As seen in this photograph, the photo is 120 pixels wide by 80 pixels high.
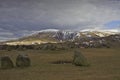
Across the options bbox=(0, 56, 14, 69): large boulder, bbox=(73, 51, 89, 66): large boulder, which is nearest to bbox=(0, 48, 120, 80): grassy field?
bbox=(73, 51, 89, 66): large boulder

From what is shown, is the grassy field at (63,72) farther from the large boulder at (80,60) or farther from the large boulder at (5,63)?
the large boulder at (5,63)

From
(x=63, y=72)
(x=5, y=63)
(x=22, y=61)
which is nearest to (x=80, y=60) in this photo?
(x=63, y=72)

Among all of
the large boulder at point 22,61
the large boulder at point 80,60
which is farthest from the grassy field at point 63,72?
the large boulder at point 22,61

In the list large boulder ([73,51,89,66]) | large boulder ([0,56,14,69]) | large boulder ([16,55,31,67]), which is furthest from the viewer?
large boulder ([73,51,89,66])

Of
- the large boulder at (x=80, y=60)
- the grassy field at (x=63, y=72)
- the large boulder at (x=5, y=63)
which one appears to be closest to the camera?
the grassy field at (x=63, y=72)

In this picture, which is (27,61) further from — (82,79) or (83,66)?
(82,79)

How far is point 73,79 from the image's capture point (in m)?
32.5

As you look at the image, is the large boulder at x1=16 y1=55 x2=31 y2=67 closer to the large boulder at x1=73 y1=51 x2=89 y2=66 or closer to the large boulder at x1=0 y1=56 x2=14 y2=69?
the large boulder at x1=0 y1=56 x2=14 y2=69

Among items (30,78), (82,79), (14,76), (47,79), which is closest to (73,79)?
(82,79)

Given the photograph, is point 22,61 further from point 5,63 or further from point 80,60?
point 80,60

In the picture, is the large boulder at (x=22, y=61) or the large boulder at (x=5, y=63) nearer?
the large boulder at (x=5, y=63)

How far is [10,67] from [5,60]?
136cm

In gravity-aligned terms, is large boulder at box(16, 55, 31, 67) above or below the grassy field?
above

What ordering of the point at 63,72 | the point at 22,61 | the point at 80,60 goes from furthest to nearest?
the point at 80,60, the point at 22,61, the point at 63,72
